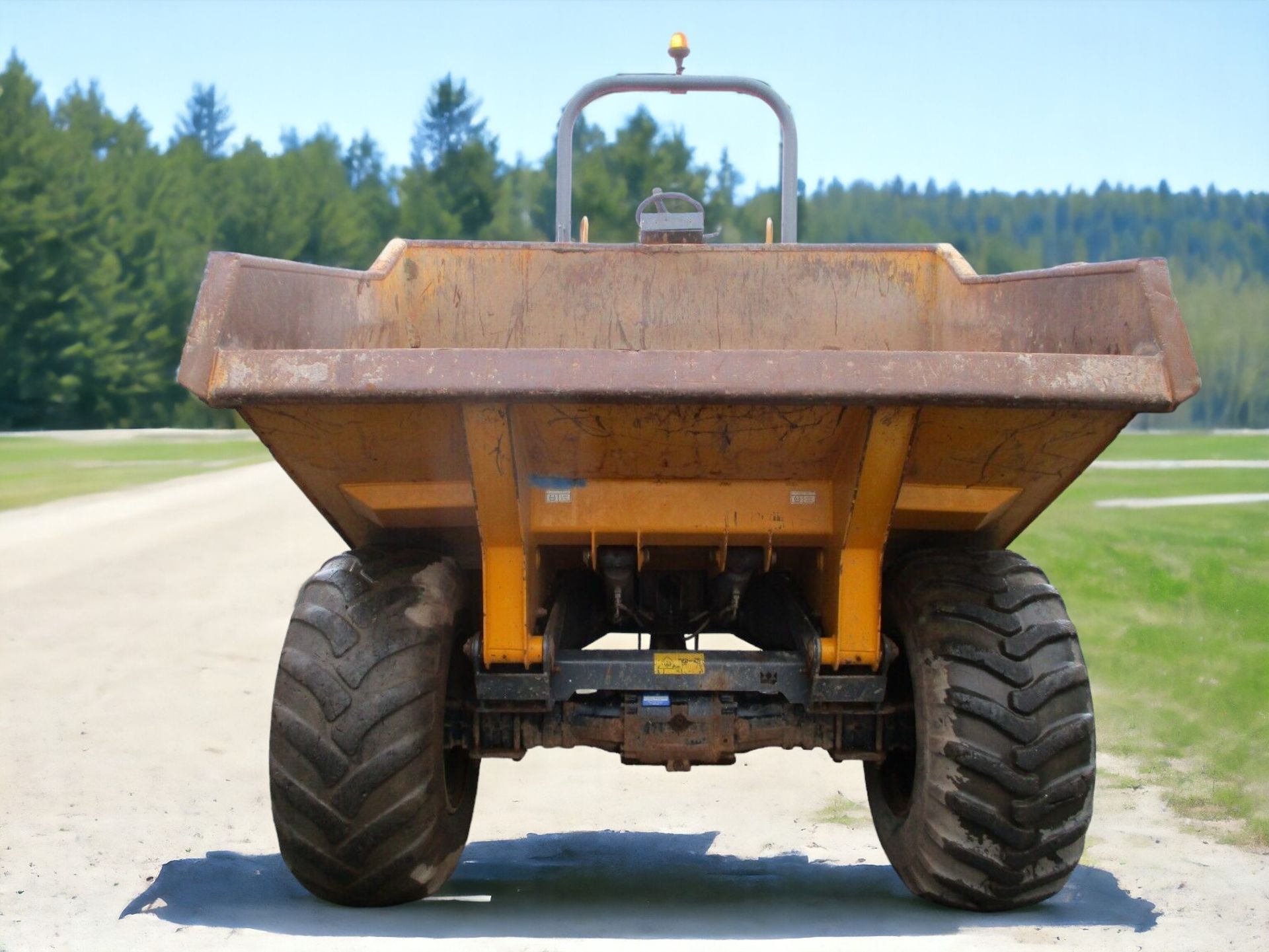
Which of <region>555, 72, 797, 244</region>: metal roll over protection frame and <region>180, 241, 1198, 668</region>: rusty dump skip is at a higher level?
<region>555, 72, 797, 244</region>: metal roll over protection frame

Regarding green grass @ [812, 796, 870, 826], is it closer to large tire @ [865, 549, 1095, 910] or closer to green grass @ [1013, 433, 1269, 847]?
green grass @ [1013, 433, 1269, 847]

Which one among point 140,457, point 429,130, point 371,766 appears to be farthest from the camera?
point 429,130

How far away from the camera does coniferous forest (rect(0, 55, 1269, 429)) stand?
190ft

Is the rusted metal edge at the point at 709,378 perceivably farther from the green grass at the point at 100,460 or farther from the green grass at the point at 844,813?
the green grass at the point at 100,460

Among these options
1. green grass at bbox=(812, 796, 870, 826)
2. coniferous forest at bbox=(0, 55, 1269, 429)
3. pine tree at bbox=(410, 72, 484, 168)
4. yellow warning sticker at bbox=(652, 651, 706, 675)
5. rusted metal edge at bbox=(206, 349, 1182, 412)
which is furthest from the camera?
pine tree at bbox=(410, 72, 484, 168)

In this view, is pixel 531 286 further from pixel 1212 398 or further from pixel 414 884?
pixel 1212 398

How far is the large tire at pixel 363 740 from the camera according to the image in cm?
446

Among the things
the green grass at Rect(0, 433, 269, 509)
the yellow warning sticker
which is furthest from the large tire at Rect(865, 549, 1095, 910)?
the green grass at Rect(0, 433, 269, 509)

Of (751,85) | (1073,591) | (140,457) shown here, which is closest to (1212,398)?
(140,457)

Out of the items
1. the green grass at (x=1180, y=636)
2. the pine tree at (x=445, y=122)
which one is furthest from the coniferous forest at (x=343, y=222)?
the green grass at (x=1180, y=636)

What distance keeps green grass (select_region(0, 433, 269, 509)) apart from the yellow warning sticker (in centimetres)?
1700

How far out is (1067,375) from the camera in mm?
3922

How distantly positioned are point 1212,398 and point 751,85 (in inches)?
2251

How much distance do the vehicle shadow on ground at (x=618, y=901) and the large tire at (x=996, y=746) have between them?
150mm
